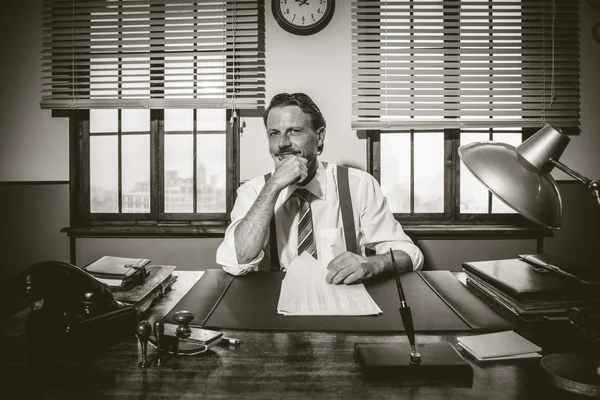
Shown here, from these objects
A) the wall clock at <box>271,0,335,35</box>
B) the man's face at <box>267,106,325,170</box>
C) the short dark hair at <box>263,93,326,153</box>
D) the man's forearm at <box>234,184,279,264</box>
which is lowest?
the man's forearm at <box>234,184,279,264</box>

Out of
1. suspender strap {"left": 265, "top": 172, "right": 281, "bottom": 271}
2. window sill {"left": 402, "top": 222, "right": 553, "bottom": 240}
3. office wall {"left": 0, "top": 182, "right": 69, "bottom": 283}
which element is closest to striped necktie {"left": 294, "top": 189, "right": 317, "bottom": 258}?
suspender strap {"left": 265, "top": 172, "right": 281, "bottom": 271}

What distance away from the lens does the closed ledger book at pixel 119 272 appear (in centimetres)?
127

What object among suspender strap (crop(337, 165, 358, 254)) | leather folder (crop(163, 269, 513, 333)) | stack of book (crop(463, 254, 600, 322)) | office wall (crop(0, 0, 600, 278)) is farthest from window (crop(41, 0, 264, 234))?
stack of book (crop(463, 254, 600, 322))

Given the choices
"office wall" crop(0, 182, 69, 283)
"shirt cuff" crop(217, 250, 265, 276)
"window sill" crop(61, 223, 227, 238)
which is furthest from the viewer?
"office wall" crop(0, 182, 69, 283)

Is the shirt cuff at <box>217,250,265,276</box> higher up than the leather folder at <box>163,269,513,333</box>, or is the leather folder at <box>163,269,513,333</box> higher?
the shirt cuff at <box>217,250,265,276</box>

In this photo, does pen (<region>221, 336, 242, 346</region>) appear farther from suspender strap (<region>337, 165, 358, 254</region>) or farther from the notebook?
suspender strap (<region>337, 165, 358, 254</region>)

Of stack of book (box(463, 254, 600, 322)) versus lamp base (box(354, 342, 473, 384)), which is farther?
stack of book (box(463, 254, 600, 322))

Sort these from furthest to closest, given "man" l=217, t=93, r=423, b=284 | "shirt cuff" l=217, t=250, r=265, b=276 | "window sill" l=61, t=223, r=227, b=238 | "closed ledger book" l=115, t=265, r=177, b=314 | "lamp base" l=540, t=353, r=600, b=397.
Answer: "window sill" l=61, t=223, r=227, b=238 < "man" l=217, t=93, r=423, b=284 < "shirt cuff" l=217, t=250, r=265, b=276 < "closed ledger book" l=115, t=265, r=177, b=314 < "lamp base" l=540, t=353, r=600, b=397

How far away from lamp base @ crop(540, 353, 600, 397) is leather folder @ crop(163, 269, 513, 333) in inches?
8.3

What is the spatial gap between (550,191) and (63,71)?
2.88 metres

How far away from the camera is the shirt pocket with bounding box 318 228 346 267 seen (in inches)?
76.5

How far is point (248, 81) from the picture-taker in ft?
8.69

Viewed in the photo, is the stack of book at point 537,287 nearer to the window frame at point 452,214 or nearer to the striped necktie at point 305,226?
the striped necktie at point 305,226

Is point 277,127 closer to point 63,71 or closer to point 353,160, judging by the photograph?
point 353,160
